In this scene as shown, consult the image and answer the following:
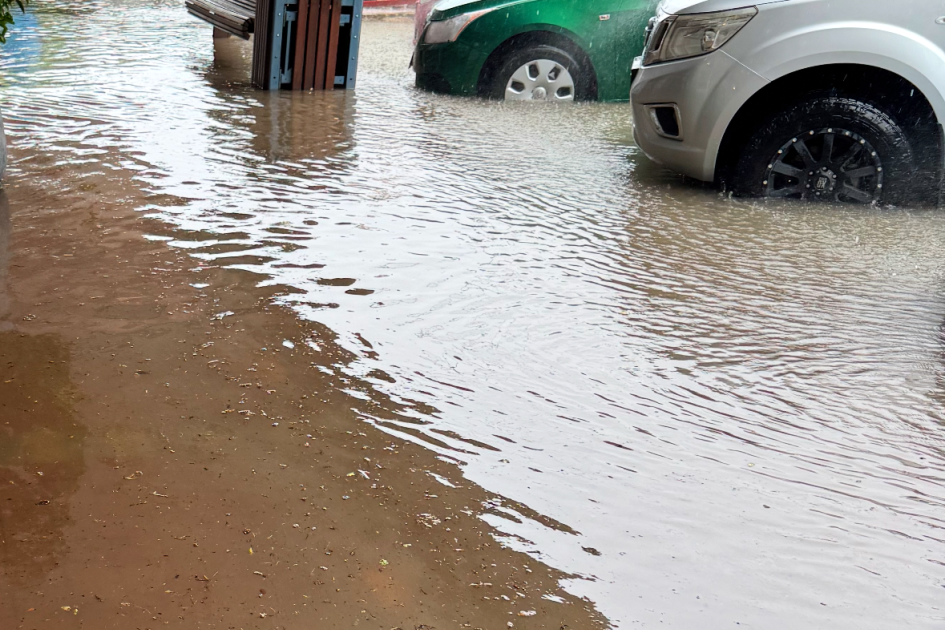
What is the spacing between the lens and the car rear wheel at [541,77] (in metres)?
8.52

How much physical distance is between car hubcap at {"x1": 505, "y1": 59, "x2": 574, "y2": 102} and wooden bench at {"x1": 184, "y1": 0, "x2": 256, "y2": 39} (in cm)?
269

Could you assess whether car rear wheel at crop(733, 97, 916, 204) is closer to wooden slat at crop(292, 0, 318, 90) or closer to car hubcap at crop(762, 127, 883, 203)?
car hubcap at crop(762, 127, 883, 203)

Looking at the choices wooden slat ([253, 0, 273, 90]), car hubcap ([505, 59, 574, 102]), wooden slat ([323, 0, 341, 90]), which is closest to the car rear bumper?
car hubcap ([505, 59, 574, 102])

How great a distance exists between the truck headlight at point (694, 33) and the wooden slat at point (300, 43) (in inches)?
165

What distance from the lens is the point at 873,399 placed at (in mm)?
2992

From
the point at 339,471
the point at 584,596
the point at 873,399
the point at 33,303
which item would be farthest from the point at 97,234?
the point at 873,399

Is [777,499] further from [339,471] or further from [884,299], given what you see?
[884,299]

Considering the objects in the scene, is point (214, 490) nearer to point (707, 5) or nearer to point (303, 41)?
point (707, 5)

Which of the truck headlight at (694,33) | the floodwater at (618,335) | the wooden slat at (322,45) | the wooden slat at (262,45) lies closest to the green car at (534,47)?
the wooden slat at (322,45)

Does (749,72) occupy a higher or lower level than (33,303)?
higher

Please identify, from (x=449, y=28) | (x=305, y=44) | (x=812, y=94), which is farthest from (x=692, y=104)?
(x=305, y=44)

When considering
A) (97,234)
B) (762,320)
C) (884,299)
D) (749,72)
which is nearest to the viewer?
(762,320)

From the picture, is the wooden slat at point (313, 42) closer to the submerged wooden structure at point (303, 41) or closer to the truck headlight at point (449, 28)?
the submerged wooden structure at point (303, 41)

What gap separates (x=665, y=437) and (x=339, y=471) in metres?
0.99
